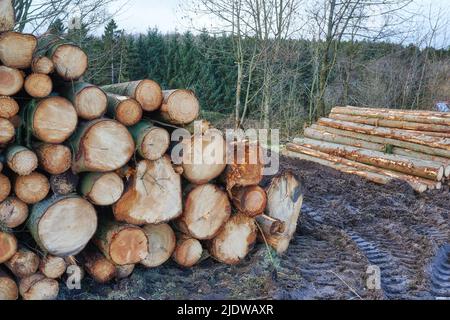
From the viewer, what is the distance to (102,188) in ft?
9.89

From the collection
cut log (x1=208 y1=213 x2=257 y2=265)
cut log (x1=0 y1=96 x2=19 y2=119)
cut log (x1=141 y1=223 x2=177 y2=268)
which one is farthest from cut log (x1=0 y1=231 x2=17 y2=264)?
cut log (x1=208 y1=213 x2=257 y2=265)

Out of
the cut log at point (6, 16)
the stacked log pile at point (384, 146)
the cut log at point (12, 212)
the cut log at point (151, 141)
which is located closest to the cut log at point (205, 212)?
the cut log at point (151, 141)

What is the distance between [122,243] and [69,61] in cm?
146

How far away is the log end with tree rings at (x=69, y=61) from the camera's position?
305 cm

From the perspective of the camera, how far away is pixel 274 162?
13.9 feet

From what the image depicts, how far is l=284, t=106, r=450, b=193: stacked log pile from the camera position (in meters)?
7.12

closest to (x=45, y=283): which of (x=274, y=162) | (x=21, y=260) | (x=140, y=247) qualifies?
(x=21, y=260)

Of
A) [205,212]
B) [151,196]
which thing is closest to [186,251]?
[205,212]

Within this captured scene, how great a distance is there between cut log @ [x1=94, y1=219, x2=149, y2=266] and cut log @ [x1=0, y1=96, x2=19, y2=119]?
1093mm

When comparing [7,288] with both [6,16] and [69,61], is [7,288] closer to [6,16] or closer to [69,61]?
[69,61]

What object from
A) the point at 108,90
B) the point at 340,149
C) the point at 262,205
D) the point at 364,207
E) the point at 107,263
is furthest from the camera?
the point at 340,149

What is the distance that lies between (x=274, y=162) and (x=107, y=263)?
6.47ft

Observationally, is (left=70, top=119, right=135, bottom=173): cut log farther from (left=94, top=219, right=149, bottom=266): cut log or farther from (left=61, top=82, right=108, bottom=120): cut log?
(left=94, top=219, right=149, bottom=266): cut log
